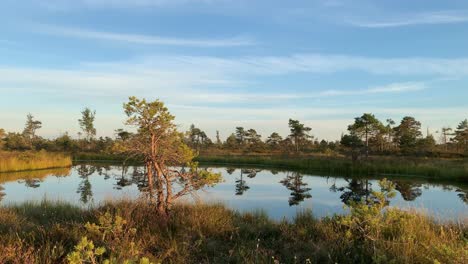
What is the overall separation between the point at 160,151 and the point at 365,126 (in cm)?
3350

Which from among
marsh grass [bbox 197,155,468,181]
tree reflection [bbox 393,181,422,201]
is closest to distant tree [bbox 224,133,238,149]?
marsh grass [bbox 197,155,468,181]

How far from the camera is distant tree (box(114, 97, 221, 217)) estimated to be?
5941mm

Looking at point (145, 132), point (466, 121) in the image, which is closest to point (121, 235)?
point (145, 132)

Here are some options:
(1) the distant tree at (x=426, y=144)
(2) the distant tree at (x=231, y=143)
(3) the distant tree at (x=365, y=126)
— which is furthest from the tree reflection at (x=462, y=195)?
(2) the distant tree at (x=231, y=143)

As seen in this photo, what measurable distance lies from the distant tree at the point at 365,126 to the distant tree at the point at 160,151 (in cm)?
3125

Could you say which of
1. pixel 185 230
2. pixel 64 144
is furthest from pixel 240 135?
pixel 185 230

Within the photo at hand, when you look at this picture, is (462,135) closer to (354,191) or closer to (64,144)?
(354,191)

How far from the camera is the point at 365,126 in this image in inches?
1435

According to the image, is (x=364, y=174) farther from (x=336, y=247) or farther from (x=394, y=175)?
(x=336, y=247)

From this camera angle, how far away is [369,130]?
37.2 m

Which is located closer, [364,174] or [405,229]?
[405,229]

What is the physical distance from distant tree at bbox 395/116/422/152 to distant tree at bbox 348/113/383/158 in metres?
2.60

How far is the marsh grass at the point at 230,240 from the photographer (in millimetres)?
3930

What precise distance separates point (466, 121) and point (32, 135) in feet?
190
